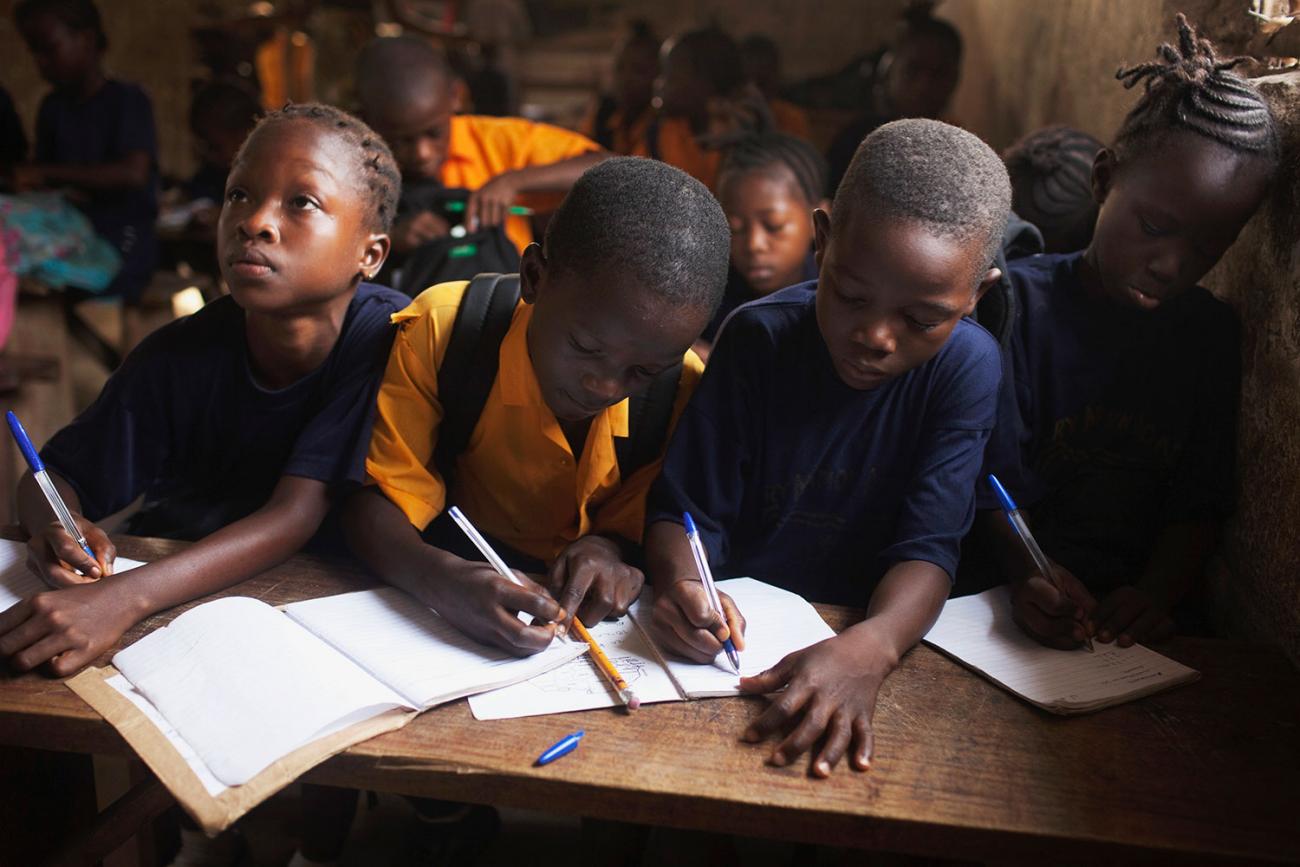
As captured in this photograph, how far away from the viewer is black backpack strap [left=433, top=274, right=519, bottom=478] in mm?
1658

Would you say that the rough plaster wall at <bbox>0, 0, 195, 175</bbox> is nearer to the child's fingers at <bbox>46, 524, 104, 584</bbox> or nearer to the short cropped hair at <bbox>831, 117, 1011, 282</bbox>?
the child's fingers at <bbox>46, 524, 104, 584</bbox>

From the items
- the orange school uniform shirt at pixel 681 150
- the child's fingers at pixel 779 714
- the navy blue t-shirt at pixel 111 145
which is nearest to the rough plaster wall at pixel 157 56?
the navy blue t-shirt at pixel 111 145

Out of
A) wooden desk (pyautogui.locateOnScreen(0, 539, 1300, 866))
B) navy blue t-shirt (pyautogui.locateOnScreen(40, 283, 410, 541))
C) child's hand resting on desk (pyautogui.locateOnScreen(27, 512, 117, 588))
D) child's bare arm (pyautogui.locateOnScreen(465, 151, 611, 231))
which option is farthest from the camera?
child's bare arm (pyautogui.locateOnScreen(465, 151, 611, 231))

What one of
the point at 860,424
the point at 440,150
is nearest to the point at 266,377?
the point at 860,424

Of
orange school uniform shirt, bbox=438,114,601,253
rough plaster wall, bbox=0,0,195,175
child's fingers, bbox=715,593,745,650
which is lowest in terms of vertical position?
rough plaster wall, bbox=0,0,195,175

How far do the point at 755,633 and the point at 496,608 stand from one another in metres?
0.35

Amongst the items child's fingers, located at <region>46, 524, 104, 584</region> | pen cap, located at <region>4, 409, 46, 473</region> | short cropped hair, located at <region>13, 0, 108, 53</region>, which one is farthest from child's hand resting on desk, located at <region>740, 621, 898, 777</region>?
short cropped hair, located at <region>13, 0, 108, 53</region>

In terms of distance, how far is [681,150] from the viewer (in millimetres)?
3979

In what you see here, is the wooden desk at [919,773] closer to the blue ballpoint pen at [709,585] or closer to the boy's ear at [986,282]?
the blue ballpoint pen at [709,585]

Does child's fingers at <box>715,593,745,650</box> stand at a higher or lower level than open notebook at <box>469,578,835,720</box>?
higher

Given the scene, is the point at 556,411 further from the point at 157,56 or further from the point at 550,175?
the point at 157,56

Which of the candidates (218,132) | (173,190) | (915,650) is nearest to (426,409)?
(915,650)

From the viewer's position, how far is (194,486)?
1887 millimetres

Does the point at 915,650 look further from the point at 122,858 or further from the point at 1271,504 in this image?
the point at 122,858
